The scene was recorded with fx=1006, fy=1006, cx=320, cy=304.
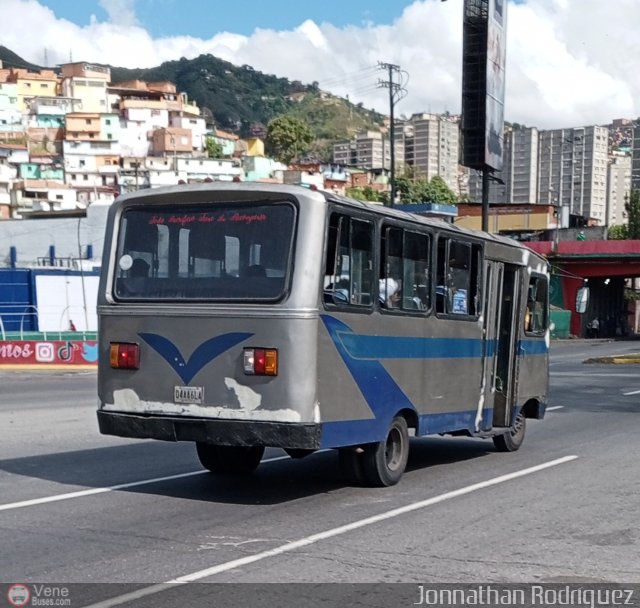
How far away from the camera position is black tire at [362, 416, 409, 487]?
9984 mm

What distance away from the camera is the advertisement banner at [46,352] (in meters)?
32.6

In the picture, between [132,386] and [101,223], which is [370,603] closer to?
[132,386]

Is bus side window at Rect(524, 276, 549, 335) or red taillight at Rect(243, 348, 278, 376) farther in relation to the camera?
bus side window at Rect(524, 276, 549, 335)

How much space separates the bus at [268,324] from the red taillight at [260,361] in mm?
11

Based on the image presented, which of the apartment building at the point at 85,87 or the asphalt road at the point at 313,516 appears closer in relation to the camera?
the asphalt road at the point at 313,516

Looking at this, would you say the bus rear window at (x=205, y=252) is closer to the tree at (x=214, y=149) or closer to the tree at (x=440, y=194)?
the tree at (x=440, y=194)

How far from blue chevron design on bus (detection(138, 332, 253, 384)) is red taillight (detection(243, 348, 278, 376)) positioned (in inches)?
6.1

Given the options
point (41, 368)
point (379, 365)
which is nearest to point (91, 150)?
point (41, 368)

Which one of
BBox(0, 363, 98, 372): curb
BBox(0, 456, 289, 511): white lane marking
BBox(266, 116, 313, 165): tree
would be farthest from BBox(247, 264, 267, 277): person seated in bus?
BBox(266, 116, 313, 165): tree

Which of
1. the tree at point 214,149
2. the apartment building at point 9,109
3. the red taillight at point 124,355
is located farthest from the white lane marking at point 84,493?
the apartment building at point 9,109

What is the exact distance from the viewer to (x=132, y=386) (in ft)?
30.6

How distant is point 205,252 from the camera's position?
9.28 meters

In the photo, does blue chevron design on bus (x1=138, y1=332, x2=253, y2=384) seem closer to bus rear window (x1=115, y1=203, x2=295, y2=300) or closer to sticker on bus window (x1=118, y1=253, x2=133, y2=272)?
bus rear window (x1=115, y1=203, x2=295, y2=300)

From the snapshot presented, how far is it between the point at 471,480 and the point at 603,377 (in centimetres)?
2056
